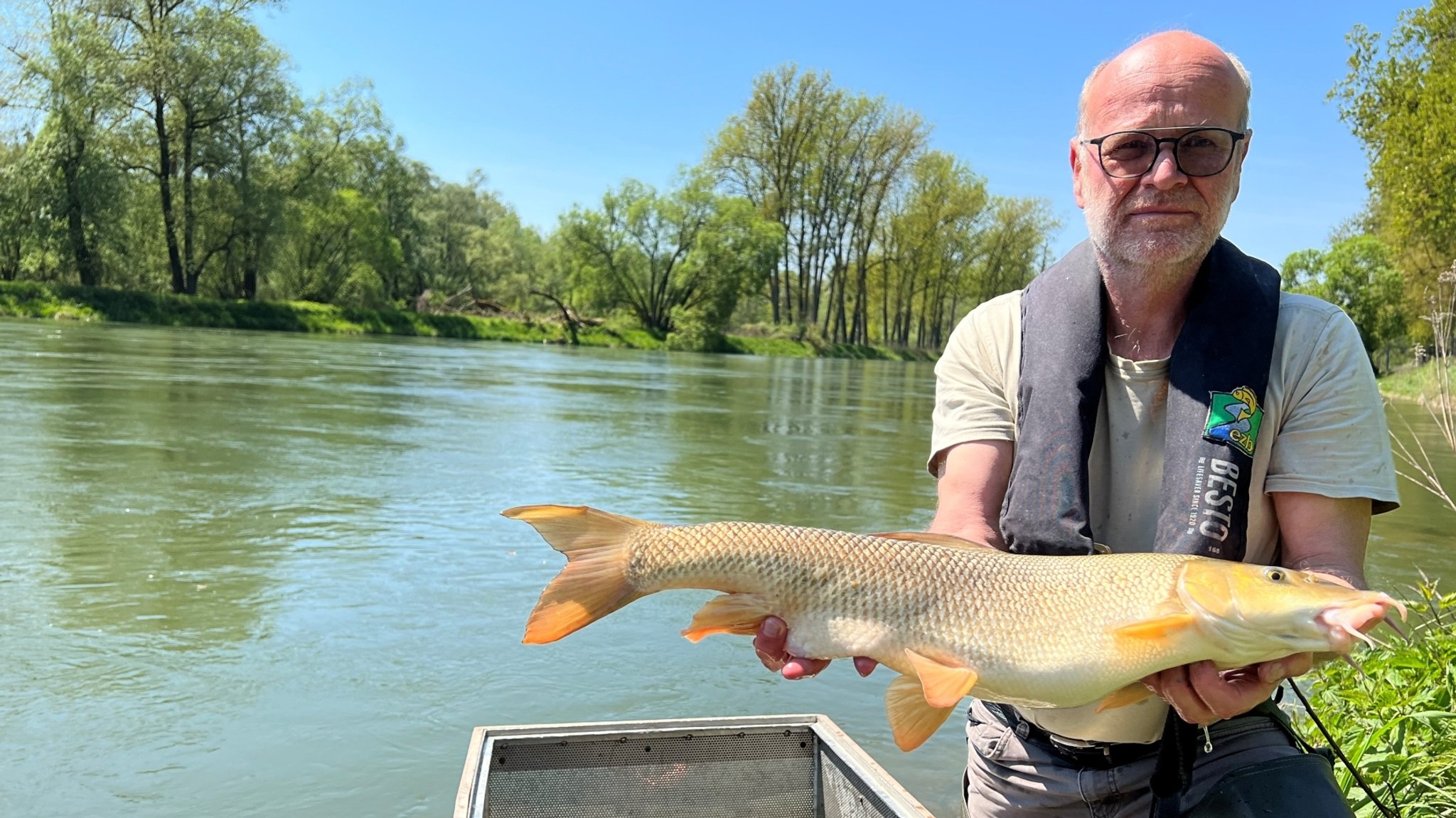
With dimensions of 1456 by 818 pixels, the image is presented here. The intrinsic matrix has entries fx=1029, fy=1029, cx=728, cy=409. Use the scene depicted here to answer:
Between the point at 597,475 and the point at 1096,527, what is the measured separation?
8.76 meters

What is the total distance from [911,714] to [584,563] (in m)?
0.83

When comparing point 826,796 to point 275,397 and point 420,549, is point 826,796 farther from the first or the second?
point 275,397

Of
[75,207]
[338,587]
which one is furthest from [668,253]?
[338,587]

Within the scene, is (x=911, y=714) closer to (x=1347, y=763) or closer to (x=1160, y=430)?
(x=1160, y=430)

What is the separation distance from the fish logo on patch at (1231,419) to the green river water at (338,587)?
2.59 m

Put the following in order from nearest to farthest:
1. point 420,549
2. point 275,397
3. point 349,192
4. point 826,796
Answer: point 826,796 < point 420,549 < point 275,397 < point 349,192

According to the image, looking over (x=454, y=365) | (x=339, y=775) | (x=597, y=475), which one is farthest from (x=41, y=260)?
(x=339, y=775)

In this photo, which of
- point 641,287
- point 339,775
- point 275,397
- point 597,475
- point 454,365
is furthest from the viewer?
point 641,287

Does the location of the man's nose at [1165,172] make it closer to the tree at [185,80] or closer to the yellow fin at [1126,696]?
the yellow fin at [1126,696]

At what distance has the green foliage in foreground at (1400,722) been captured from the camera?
3498 millimetres

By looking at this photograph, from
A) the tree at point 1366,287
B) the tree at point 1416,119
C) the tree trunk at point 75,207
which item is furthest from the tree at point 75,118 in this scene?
the tree at point 1366,287

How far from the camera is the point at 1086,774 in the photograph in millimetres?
2629

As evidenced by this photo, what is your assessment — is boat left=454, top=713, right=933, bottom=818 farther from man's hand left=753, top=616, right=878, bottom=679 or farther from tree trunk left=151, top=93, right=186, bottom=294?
tree trunk left=151, top=93, right=186, bottom=294

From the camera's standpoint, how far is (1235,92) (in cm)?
259
